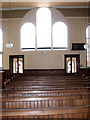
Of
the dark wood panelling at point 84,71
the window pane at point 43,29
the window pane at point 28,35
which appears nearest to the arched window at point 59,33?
the window pane at point 43,29

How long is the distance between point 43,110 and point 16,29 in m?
7.95

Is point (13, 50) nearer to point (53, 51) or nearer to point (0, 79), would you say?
point (53, 51)

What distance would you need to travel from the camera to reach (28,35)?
9.70m

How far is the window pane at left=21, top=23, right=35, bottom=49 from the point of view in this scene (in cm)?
967

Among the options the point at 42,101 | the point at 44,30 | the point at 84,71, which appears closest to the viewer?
the point at 42,101

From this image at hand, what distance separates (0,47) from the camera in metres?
9.77

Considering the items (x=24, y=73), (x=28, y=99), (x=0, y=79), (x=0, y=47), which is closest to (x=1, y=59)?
(x=0, y=47)

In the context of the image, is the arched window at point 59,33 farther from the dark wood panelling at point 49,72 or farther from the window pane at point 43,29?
the dark wood panelling at point 49,72

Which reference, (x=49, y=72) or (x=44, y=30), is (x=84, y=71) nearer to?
(x=49, y=72)

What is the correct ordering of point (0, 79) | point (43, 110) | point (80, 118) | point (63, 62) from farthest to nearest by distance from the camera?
point (63, 62) → point (0, 79) → point (80, 118) → point (43, 110)

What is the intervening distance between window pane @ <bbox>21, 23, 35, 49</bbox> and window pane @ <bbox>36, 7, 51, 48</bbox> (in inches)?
17.7

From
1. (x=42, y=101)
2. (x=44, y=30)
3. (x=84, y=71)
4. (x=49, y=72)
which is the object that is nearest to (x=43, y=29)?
(x=44, y=30)

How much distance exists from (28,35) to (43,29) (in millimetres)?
1186

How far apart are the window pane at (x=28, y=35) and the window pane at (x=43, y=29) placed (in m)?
0.45
